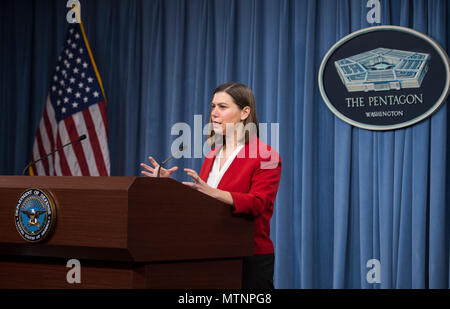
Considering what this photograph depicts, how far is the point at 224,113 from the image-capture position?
2.15m

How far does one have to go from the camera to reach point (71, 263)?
1.58m

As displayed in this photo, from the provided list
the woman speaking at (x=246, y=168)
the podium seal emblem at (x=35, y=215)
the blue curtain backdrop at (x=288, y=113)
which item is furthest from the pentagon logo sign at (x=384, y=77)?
the podium seal emblem at (x=35, y=215)

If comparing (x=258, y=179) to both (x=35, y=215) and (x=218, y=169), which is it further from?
(x=35, y=215)

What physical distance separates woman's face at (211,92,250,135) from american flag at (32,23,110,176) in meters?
2.66

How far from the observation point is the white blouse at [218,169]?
211cm

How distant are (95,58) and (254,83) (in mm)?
1721

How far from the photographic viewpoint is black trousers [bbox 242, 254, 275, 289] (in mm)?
1981

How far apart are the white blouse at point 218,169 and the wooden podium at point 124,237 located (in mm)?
406

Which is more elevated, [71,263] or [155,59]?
[155,59]

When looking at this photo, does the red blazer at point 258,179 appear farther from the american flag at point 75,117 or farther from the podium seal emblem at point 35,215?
the american flag at point 75,117

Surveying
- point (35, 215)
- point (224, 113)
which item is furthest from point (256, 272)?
point (35, 215)

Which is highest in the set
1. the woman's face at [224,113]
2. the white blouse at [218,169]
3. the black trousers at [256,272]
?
the woman's face at [224,113]
